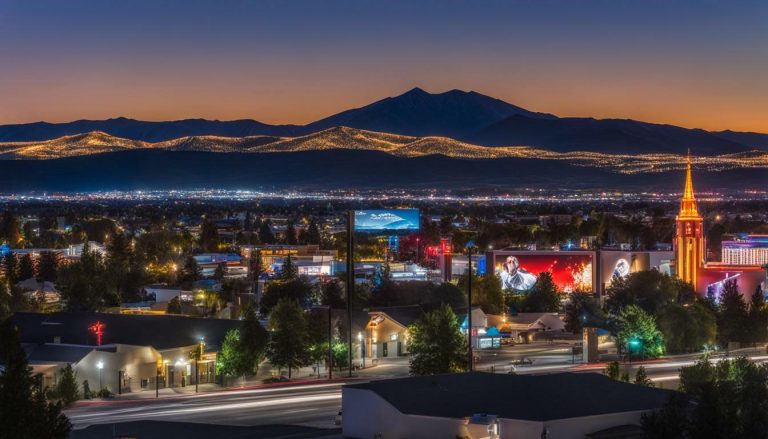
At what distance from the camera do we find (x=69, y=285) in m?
74.8

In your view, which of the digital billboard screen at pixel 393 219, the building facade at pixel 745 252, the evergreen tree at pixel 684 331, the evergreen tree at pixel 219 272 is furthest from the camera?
the digital billboard screen at pixel 393 219

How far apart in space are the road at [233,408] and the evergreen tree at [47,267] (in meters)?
55.1

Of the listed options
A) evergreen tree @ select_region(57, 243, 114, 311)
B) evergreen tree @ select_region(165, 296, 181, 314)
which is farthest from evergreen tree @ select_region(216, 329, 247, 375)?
evergreen tree @ select_region(57, 243, 114, 311)

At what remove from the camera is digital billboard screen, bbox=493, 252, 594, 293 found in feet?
294

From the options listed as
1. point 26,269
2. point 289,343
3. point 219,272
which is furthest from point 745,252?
point 289,343

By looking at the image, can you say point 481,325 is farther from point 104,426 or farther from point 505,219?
point 505,219

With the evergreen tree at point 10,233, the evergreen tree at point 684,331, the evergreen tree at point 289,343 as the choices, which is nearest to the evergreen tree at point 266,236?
the evergreen tree at point 10,233

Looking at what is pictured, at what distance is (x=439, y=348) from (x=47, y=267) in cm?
5823

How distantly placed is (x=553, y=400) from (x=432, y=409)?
2.48 m

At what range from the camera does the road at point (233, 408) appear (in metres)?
34.8

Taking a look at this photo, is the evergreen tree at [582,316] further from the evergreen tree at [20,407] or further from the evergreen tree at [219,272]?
the evergreen tree at [20,407]

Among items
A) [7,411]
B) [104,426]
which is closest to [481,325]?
[104,426]

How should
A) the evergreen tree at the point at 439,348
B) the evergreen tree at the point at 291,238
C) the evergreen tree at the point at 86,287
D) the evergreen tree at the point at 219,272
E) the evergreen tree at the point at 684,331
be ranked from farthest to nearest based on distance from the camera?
the evergreen tree at the point at 291,238, the evergreen tree at the point at 219,272, the evergreen tree at the point at 86,287, the evergreen tree at the point at 684,331, the evergreen tree at the point at 439,348

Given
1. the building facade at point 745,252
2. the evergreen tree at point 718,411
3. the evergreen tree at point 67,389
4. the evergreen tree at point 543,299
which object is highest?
the evergreen tree at point 718,411
